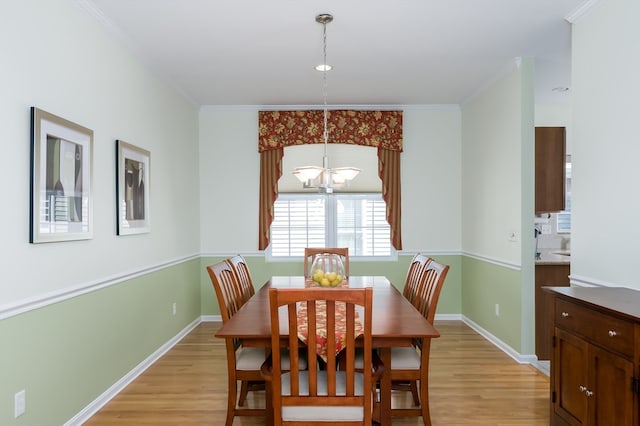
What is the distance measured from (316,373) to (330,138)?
3.78 meters

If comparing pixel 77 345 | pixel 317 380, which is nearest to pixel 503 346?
pixel 317 380

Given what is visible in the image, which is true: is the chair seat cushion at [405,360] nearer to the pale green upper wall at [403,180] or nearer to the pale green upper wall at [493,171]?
the pale green upper wall at [493,171]

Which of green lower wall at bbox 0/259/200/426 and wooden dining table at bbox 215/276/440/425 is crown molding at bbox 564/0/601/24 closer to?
wooden dining table at bbox 215/276/440/425

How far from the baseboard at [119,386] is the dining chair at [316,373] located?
1500 millimetres

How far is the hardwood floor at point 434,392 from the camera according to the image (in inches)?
110

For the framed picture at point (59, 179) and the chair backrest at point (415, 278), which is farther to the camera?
the chair backrest at point (415, 278)

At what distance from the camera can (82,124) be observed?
110 inches

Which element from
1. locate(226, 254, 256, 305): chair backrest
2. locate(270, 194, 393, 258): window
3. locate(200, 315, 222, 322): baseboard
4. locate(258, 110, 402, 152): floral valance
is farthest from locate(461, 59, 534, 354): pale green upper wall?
locate(200, 315, 222, 322): baseboard

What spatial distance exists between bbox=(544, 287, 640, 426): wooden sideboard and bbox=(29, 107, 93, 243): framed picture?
268cm

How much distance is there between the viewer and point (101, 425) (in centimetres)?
272

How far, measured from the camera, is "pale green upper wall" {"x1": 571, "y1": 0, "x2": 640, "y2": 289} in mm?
2549

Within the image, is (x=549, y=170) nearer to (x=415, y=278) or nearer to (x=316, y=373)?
(x=415, y=278)

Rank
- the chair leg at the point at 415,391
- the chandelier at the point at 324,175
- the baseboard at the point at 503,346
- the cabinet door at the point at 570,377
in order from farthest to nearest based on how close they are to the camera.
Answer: the baseboard at the point at 503,346 < the chandelier at the point at 324,175 < the chair leg at the point at 415,391 < the cabinet door at the point at 570,377

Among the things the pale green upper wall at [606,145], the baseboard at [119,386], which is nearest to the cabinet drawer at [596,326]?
the pale green upper wall at [606,145]
